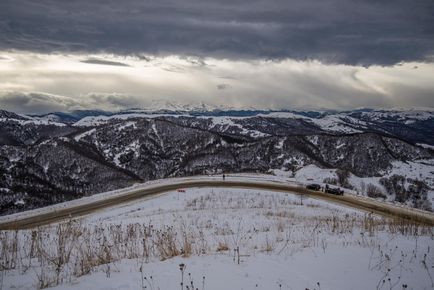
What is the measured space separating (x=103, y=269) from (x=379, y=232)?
26.1ft

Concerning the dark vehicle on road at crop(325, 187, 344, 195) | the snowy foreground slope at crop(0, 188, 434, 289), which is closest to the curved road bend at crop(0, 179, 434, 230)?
the dark vehicle on road at crop(325, 187, 344, 195)

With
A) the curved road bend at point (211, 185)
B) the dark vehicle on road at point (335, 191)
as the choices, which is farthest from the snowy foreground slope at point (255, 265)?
the dark vehicle on road at point (335, 191)

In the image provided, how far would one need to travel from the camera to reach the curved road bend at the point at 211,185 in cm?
2906

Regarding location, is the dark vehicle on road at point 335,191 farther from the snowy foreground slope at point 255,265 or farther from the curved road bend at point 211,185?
the snowy foreground slope at point 255,265

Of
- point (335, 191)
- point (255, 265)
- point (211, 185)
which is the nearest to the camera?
point (255, 265)

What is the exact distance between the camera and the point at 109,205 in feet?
110

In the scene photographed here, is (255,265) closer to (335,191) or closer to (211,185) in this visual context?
(335,191)

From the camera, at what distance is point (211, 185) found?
42.9 m

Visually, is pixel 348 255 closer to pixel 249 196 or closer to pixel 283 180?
pixel 249 196

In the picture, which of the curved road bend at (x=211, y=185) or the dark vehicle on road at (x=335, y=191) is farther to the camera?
the dark vehicle on road at (x=335, y=191)

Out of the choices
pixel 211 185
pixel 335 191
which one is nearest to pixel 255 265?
pixel 335 191

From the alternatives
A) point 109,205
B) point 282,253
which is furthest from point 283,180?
point 282,253

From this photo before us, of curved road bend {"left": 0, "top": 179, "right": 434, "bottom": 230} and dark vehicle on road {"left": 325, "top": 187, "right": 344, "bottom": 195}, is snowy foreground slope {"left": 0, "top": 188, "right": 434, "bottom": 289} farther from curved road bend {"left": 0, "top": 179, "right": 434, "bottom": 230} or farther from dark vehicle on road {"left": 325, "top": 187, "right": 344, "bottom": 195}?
dark vehicle on road {"left": 325, "top": 187, "right": 344, "bottom": 195}

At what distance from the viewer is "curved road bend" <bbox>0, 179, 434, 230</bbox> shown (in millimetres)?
29062
